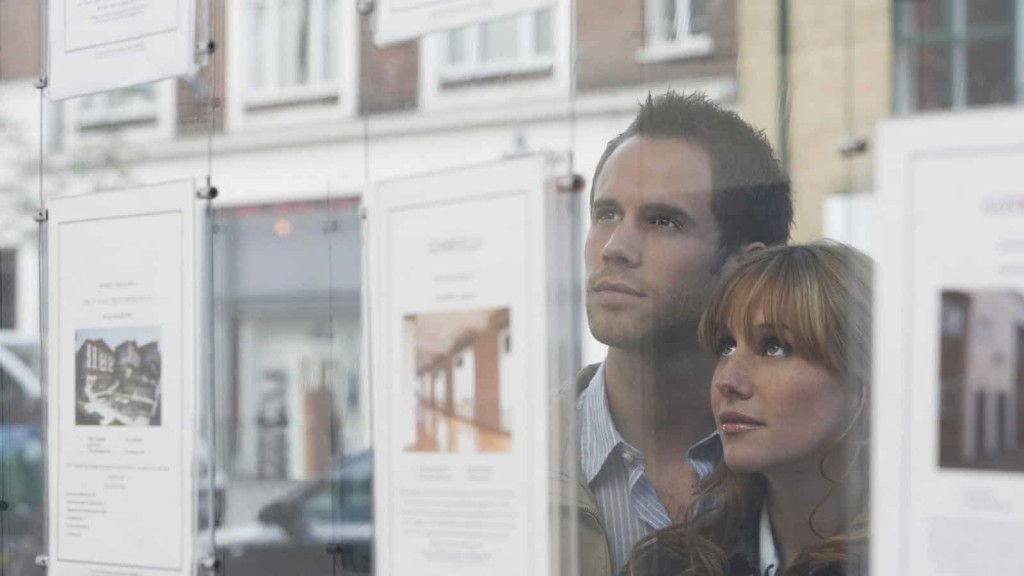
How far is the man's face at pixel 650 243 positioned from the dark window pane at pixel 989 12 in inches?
22.1

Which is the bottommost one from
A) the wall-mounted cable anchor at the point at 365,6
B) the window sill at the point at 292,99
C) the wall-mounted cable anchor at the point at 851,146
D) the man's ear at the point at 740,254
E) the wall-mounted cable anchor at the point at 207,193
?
the man's ear at the point at 740,254

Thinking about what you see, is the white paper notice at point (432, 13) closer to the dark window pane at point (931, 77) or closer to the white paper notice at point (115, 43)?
the white paper notice at point (115, 43)

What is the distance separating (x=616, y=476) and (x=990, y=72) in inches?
41.4

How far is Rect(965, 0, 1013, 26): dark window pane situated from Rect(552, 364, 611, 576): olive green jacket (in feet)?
3.18

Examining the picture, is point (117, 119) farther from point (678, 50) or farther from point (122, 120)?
point (678, 50)

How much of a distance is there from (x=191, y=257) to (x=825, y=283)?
5.37ft

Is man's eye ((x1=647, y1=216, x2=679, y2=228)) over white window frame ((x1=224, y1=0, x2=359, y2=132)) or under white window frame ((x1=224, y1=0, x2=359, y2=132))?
under

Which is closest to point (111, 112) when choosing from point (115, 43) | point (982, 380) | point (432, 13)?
point (115, 43)

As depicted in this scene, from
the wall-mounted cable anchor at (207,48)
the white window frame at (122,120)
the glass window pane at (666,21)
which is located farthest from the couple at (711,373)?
the white window frame at (122,120)

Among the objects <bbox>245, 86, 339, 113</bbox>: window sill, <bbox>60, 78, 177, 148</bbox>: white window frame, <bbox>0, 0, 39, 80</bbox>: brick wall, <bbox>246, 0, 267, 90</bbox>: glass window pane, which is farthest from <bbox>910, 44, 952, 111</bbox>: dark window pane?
<bbox>0, 0, 39, 80</bbox>: brick wall

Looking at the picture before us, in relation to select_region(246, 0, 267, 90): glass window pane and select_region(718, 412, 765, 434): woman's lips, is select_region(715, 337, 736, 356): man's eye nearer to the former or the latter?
select_region(718, 412, 765, 434): woman's lips

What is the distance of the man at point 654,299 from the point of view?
289 centimetres

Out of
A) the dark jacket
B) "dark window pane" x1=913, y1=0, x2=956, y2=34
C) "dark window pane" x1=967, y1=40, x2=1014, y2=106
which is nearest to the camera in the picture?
"dark window pane" x1=967, y1=40, x2=1014, y2=106

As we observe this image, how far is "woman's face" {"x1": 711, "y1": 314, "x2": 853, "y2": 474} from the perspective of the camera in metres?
2.75
